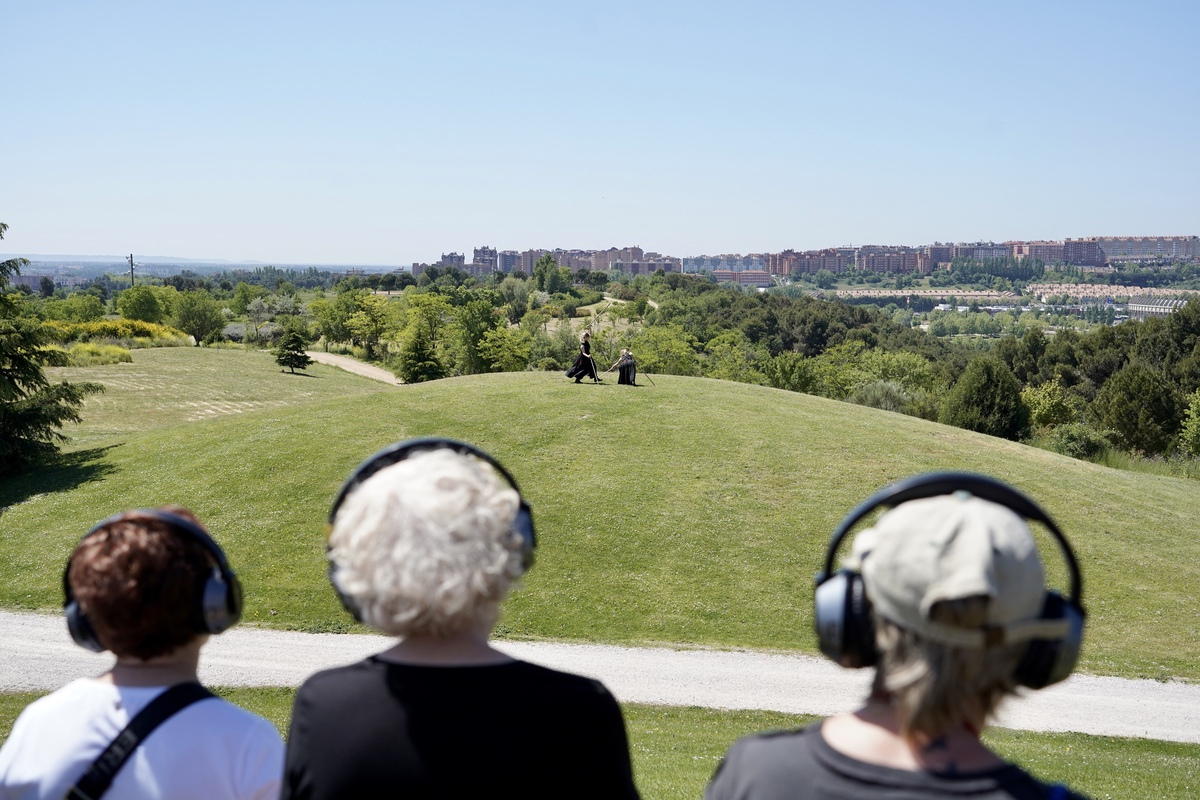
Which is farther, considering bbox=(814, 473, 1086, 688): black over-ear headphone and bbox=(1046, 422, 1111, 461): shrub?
bbox=(1046, 422, 1111, 461): shrub

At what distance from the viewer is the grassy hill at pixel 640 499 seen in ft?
61.0

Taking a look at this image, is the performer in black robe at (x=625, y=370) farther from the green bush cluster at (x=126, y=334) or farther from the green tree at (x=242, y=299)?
the green tree at (x=242, y=299)

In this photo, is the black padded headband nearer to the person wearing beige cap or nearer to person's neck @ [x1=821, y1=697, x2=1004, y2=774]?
the person wearing beige cap

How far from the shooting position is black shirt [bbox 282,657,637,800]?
2.32 metres

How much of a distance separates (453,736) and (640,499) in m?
20.9

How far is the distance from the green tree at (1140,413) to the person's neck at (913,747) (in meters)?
57.0

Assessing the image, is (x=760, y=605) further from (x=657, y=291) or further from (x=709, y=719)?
(x=657, y=291)

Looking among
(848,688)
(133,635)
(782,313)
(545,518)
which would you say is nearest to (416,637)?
(133,635)

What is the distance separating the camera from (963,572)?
200cm

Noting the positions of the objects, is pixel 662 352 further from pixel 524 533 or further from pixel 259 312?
pixel 259 312

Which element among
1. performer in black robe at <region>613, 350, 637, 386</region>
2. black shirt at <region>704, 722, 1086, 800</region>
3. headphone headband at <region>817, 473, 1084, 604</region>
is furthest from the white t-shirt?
performer in black robe at <region>613, 350, 637, 386</region>

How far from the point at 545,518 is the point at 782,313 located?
363 ft

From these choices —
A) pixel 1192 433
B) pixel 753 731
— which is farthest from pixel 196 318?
pixel 753 731

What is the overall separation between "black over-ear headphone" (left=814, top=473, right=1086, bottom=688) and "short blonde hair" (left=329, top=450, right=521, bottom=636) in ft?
3.04
